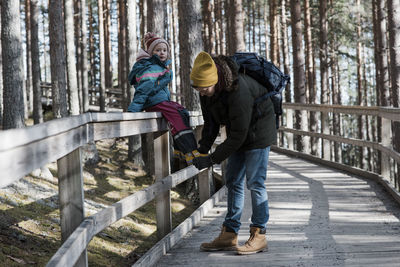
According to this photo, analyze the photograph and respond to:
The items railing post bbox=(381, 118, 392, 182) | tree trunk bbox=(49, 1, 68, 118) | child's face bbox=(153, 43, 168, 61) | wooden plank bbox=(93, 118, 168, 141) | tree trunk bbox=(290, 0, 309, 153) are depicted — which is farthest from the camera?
tree trunk bbox=(290, 0, 309, 153)

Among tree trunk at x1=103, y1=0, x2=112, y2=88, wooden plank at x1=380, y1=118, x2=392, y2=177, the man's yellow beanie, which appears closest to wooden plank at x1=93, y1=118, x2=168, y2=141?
the man's yellow beanie

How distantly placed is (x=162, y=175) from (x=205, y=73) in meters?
1.38

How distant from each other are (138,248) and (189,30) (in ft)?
14.3

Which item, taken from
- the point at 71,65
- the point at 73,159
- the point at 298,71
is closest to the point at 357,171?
the point at 73,159

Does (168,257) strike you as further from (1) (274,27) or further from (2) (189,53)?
(1) (274,27)

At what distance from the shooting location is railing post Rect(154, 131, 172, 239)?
15.3 feet

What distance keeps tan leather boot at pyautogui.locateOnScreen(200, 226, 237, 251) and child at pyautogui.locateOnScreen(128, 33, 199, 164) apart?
2.70 ft

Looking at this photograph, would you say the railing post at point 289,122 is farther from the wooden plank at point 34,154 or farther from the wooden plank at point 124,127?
the wooden plank at point 34,154

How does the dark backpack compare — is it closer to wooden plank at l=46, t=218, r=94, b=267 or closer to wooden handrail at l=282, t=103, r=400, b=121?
wooden plank at l=46, t=218, r=94, b=267

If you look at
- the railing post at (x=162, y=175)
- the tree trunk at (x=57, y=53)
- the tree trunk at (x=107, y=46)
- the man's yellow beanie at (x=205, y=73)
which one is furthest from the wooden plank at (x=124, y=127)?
the tree trunk at (x=107, y=46)

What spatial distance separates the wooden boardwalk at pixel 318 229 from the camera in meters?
4.09

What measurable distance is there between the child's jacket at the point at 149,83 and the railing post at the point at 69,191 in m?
2.14

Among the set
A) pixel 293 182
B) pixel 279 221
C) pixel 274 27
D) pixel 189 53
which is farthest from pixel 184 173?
pixel 274 27

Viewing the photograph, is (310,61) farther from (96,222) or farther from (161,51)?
(96,222)
